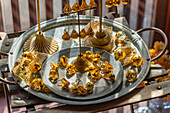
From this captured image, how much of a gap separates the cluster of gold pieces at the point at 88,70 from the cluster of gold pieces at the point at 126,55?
7 cm

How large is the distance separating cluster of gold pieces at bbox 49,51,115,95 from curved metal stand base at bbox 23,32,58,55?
0.46ft

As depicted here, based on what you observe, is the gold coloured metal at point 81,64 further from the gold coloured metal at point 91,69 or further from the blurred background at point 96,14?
the blurred background at point 96,14

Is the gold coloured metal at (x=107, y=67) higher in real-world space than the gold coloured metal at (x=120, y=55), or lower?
lower

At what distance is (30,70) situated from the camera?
1.41 metres

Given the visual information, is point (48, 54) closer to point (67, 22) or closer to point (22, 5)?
point (67, 22)

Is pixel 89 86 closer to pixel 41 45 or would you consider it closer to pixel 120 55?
pixel 120 55

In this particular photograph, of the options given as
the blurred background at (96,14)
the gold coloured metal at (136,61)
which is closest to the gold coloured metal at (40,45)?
the gold coloured metal at (136,61)

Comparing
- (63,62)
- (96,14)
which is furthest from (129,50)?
(96,14)

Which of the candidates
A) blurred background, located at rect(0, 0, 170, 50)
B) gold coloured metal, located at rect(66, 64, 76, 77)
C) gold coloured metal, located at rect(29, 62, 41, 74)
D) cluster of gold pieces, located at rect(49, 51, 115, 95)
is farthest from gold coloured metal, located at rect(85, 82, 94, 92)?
blurred background, located at rect(0, 0, 170, 50)

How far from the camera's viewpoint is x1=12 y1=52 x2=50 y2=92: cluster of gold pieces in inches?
51.7

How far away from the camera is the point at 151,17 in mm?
2906

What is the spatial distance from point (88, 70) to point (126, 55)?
0.22 m

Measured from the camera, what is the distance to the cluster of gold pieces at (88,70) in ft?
4.24

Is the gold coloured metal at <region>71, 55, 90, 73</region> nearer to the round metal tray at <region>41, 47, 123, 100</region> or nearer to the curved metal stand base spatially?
the round metal tray at <region>41, 47, 123, 100</region>
